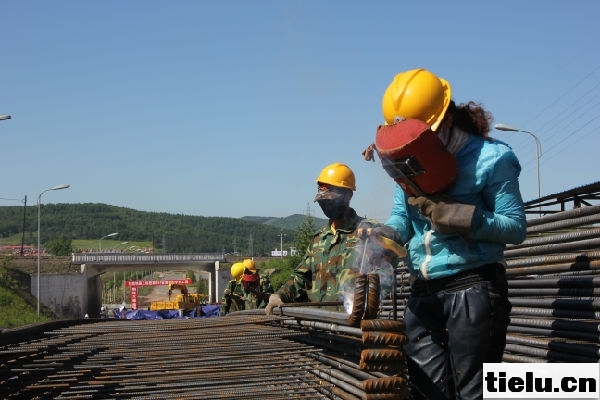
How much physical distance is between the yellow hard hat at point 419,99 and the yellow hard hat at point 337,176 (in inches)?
149

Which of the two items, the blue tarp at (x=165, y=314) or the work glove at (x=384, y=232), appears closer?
the work glove at (x=384, y=232)

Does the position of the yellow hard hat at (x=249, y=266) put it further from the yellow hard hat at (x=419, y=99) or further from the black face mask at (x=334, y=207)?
the yellow hard hat at (x=419, y=99)

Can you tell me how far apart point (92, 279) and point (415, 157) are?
7227 centimetres

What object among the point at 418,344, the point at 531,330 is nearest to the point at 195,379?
the point at 418,344

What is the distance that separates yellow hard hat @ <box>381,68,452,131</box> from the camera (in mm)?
3443

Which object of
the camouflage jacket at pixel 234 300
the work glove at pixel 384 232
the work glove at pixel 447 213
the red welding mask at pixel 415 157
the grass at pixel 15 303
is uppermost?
the red welding mask at pixel 415 157

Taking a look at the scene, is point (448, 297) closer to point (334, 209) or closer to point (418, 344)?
point (418, 344)

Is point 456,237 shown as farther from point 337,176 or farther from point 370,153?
point 337,176

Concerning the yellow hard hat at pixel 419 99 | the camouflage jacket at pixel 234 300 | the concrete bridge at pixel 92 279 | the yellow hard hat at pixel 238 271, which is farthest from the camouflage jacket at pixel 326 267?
the concrete bridge at pixel 92 279

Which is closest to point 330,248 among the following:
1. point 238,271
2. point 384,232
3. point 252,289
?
point 384,232

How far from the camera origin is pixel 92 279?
72.8 metres

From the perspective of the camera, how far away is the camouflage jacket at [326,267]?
6.84 m

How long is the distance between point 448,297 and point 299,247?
44.0 m

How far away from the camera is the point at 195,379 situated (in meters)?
4.77
